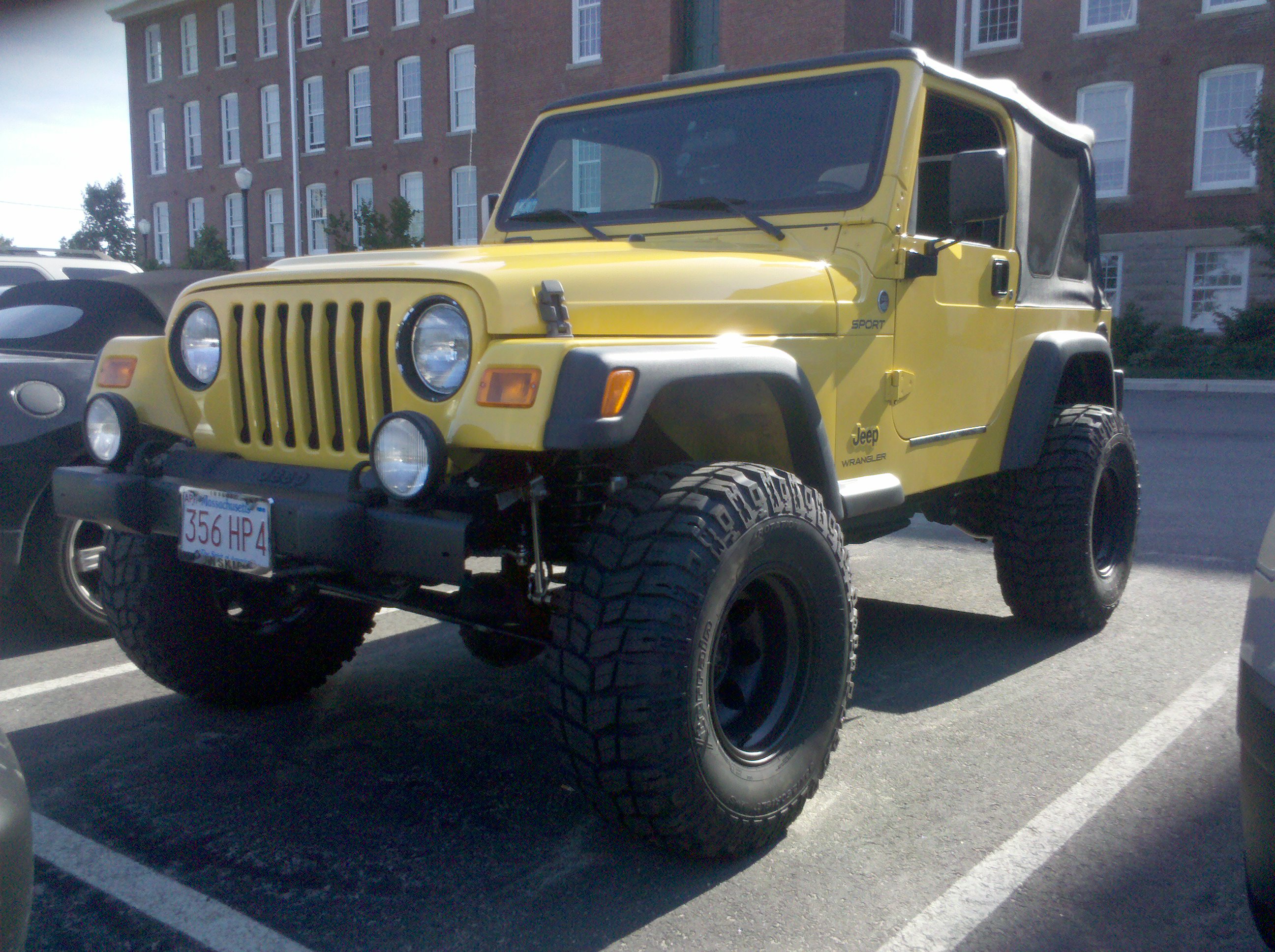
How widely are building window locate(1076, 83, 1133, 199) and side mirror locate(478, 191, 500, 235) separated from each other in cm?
2264

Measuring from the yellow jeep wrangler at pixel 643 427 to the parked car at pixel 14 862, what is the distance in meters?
0.92

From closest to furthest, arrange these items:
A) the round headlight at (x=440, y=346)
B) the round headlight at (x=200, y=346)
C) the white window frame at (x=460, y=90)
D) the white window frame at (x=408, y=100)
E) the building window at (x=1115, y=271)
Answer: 1. the round headlight at (x=440, y=346)
2. the round headlight at (x=200, y=346)
3. the building window at (x=1115, y=271)
4. the white window frame at (x=460, y=90)
5. the white window frame at (x=408, y=100)

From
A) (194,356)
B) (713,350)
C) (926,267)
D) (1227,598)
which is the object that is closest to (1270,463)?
(1227,598)

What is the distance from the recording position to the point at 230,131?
36.9 m

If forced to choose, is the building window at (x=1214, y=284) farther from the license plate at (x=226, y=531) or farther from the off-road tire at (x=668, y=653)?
the license plate at (x=226, y=531)

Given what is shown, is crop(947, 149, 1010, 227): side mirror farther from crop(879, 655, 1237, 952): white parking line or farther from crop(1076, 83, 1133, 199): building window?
crop(1076, 83, 1133, 199): building window

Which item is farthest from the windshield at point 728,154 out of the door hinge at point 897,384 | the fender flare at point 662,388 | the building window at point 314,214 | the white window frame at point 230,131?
the white window frame at point 230,131

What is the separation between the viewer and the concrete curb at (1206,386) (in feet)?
62.8

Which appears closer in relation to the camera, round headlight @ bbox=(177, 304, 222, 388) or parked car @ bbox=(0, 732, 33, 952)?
parked car @ bbox=(0, 732, 33, 952)

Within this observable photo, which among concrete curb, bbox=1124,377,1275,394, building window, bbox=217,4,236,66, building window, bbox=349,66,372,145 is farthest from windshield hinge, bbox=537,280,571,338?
building window, bbox=217,4,236,66

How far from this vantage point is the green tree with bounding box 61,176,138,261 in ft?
162

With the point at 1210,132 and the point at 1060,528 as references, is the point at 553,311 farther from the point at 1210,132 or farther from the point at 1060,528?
the point at 1210,132

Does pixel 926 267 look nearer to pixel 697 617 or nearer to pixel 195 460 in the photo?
pixel 697 617

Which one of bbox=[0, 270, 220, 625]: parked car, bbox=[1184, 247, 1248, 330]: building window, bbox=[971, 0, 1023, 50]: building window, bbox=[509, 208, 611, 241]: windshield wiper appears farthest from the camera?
bbox=[971, 0, 1023, 50]: building window
